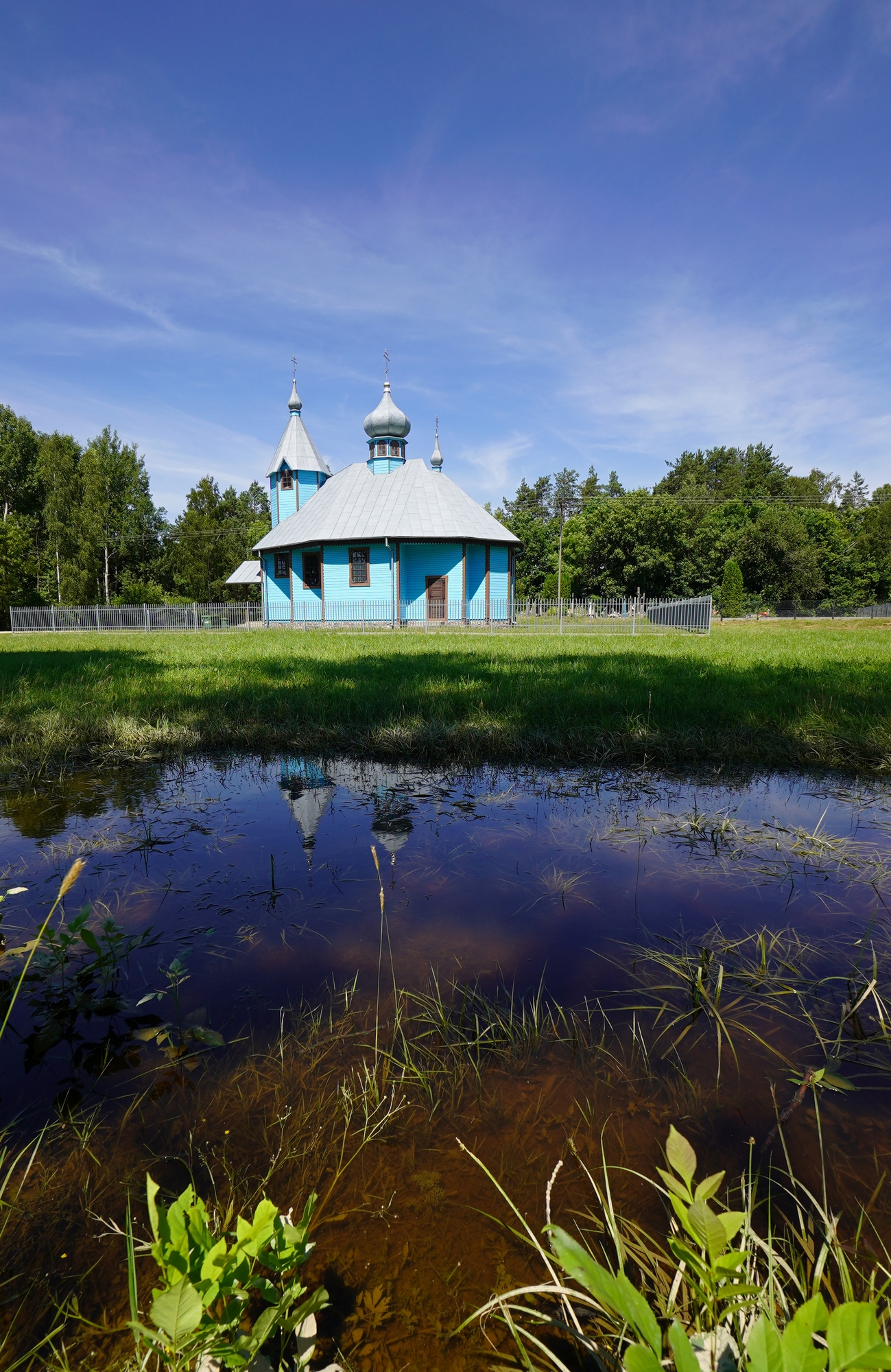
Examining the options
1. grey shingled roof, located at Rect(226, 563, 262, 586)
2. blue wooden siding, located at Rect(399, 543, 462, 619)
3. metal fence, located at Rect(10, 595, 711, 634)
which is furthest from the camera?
grey shingled roof, located at Rect(226, 563, 262, 586)

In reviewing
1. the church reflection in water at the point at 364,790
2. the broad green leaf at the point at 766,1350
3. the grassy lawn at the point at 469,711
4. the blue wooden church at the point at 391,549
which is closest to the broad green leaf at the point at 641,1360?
the broad green leaf at the point at 766,1350

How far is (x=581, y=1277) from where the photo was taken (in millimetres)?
815

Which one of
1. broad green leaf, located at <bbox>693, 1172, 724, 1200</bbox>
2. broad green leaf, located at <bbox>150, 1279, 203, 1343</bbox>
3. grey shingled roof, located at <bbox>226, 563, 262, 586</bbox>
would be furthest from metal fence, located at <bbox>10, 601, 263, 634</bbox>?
broad green leaf, located at <bbox>693, 1172, 724, 1200</bbox>

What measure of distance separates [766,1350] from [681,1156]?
0.25m

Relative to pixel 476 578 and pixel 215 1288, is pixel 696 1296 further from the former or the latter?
pixel 476 578

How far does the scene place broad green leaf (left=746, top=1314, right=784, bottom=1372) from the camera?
0.72 metres

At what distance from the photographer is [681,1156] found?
98 centimetres

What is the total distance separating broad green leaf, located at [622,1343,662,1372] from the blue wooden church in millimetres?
26559

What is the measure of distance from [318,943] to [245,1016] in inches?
16.3

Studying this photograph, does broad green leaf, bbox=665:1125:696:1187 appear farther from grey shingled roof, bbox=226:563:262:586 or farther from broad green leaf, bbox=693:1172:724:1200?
grey shingled roof, bbox=226:563:262:586

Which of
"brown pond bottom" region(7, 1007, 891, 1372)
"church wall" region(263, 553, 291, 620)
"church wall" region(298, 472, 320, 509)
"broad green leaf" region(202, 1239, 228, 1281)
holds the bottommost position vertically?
"brown pond bottom" region(7, 1007, 891, 1372)

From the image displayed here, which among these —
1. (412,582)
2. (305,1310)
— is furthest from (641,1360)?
(412,582)

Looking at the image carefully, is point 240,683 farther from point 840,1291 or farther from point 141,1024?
point 840,1291

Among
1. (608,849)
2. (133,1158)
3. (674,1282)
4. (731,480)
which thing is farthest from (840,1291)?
(731,480)
